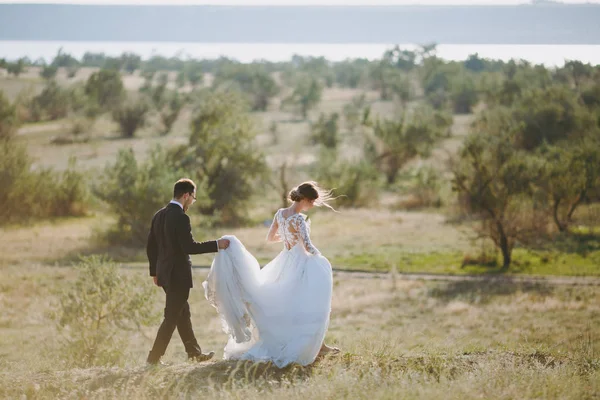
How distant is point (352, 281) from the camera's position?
83.2 feet

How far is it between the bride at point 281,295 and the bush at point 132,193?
24.9m

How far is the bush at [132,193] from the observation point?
107ft

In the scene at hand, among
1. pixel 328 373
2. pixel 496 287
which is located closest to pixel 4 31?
pixel 496 287

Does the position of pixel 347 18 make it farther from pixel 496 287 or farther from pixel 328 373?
pixel 328 373

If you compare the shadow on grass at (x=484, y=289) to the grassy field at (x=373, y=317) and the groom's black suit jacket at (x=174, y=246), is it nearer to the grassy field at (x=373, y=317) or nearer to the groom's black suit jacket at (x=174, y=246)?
the grassy field at (x=373, y=317)

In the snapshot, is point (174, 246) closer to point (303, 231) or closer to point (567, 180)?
point (303, 231)

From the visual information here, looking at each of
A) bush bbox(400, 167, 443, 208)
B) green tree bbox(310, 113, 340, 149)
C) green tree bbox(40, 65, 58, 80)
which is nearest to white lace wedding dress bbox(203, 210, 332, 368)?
bush bbox(400, 167, 443, 208)

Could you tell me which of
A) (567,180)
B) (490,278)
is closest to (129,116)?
(567,180)

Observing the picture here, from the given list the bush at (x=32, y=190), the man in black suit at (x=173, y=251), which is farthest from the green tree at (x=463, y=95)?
the man in black suit at (x=173, y=251)

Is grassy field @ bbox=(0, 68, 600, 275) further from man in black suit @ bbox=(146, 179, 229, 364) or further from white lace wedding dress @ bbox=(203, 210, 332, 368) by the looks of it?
man in black suit @ bbox=(146, 179, 229, 364)

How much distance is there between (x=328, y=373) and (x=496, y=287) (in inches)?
685

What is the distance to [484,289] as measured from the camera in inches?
927

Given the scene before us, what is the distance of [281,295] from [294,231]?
749 mm

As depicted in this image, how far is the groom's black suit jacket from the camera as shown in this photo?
7.92 meters
